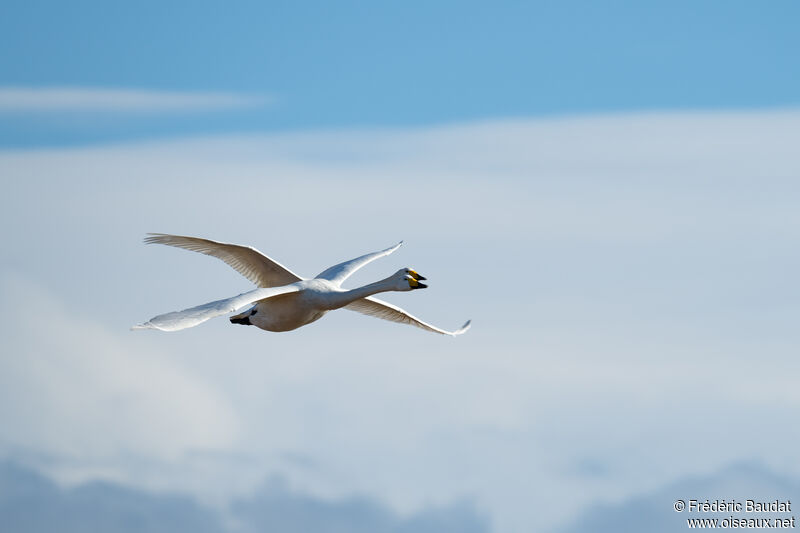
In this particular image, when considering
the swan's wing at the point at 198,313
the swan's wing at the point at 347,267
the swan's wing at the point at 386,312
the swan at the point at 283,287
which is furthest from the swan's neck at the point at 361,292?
the swan's wing at the point at 198,313

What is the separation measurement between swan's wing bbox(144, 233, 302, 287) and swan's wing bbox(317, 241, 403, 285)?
1302 mm

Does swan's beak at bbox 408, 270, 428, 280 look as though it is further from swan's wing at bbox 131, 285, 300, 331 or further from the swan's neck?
swan's wing at bbox 131, 285, 300, 331

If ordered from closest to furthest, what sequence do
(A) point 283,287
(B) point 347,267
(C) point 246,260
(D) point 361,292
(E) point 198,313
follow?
(E) point 198,313
(A) point 283,287
(D) point 361,292
(C) point 246,260
(B) point 347,267

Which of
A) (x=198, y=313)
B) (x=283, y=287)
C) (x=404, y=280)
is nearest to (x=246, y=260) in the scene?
(x=283, y=287)

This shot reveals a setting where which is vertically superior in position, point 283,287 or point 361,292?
point 361,292

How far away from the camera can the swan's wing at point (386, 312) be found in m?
46.6

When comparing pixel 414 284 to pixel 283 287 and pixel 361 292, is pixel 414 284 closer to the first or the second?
pixel 361 292

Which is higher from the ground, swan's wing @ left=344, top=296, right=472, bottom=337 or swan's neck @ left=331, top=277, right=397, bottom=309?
swan's wing @ left=344, top=296, right=472, bottom=337

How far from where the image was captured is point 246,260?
44.8 meters

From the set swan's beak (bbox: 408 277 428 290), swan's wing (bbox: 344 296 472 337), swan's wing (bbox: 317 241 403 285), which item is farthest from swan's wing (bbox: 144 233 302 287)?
swan's beak (bbox: 408 277 428 290)

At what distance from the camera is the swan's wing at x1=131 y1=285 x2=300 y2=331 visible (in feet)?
118

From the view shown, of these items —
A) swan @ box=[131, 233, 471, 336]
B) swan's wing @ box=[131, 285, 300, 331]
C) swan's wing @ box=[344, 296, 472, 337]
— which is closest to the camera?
swan's wing @ box=[131, 285, 300, 331]

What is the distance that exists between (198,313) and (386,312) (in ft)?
36.1

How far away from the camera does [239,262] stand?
4491 centimetres
